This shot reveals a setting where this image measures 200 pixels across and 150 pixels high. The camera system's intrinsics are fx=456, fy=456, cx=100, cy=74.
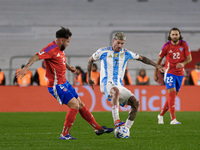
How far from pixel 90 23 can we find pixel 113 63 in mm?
14669

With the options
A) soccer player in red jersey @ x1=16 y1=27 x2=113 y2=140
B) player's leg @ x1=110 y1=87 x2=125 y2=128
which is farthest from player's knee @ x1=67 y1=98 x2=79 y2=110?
player's leg @ x1=110 y1=87 x2=125 y2=128

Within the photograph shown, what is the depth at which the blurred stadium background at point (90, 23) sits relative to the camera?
22.0m

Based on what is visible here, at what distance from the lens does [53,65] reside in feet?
22.8

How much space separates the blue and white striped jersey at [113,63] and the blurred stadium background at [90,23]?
1395cm

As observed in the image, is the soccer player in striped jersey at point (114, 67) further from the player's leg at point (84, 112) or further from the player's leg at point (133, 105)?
the player's leg at point (84, 112)

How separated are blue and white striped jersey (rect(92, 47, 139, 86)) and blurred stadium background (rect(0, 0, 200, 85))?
13.9 meters

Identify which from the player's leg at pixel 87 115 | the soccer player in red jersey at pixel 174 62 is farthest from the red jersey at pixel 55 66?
the soccer player in red jersey at pixel 174 62

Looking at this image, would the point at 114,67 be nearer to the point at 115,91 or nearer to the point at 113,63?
the point at 113,63

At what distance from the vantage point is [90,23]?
22.2 meters

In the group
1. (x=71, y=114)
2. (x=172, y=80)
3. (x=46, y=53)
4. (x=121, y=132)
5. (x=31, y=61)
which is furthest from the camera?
(x=172, y=80)

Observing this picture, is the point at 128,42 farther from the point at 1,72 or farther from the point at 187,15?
the point at 1,72

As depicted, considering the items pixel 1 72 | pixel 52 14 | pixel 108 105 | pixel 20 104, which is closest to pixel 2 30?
pixel 52 14

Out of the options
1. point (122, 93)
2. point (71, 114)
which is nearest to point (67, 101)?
point (71, 114)

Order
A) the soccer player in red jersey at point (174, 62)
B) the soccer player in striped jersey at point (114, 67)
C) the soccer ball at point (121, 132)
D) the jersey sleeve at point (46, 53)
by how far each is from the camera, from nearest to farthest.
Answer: the jersey sleeve at point (46, 53), the soccer ball at point (121, 132), the soccer player in striped jersey at point (114, 67), the soccer player in red jersey at point (174, 62)
